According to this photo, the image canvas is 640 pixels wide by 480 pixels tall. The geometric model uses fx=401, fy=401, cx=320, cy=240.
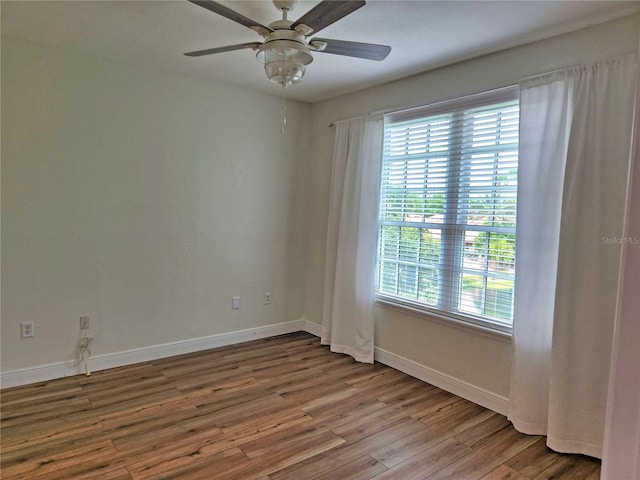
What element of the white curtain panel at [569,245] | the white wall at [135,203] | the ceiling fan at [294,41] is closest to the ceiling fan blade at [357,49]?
the ceiling fan at [294,41]

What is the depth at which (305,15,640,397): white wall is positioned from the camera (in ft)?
7.77

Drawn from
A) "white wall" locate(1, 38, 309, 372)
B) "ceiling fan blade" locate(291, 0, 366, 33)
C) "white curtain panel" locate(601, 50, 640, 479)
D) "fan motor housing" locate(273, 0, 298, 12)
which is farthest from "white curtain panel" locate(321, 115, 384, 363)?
"white curtain panel" locate(601, 50, 640, 479)

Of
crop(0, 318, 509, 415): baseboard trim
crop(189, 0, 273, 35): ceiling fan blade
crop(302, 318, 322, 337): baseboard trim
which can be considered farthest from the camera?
crop(302, 318, 322, 337): baseboard trim

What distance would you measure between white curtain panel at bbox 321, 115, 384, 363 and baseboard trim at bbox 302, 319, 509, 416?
0.58ft

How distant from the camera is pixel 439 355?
319cm

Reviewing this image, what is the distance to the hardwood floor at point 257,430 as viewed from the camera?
6.99 feet

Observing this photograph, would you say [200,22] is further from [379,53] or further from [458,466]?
[458,466]

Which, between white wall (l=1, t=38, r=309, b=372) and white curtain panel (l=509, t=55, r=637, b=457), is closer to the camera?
white curtain panel (l=509, t=55, r=637, b=457)

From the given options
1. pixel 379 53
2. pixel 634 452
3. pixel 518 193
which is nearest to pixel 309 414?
pixel 634 452

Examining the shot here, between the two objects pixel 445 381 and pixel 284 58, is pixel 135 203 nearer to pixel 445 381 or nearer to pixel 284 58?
pixel 284 58

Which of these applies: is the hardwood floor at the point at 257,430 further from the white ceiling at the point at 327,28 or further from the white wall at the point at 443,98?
the white ceiling at the point at 327,28

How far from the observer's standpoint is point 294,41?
1.94 meters

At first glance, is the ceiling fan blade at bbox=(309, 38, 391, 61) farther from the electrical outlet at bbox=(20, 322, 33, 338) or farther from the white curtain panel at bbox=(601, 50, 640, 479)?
the electrical outlet at bbox=(20, 322, 33, 338)

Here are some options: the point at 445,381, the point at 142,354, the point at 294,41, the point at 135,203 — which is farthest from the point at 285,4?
the point at 142,354
